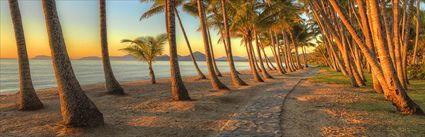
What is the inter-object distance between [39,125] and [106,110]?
2.12 meters

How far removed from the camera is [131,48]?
18391mm

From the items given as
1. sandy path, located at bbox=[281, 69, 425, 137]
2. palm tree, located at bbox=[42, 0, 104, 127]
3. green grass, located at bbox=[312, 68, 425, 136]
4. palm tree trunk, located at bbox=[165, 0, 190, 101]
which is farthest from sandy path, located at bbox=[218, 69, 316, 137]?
palm tree, located at bbox=[42, 0, 104, 127]

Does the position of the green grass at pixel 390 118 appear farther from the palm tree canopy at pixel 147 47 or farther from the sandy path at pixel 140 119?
the palm tree canopy at pixel 147 47

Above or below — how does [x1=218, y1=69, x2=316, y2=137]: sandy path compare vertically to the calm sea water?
below

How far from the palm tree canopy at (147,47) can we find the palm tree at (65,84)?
1259cm

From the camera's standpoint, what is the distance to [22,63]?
802cm

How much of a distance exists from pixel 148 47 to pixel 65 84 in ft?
43.5

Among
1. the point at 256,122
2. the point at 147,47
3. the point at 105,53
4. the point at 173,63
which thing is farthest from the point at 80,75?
the point at 256,122

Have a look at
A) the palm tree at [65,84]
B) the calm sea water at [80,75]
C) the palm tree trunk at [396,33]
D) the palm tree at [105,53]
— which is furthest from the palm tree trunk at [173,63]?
the calm sea water at [80,75]

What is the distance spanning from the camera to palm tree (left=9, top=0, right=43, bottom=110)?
7953 mm

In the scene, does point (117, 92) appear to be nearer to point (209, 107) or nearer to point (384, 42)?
point (209, 107)

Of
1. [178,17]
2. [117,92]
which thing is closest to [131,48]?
[178,17]

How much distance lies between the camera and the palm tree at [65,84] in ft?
18.0

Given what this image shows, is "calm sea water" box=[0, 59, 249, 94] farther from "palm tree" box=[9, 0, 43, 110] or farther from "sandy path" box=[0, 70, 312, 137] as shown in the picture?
"sandy path" box=[0, 70, 312, 137]
